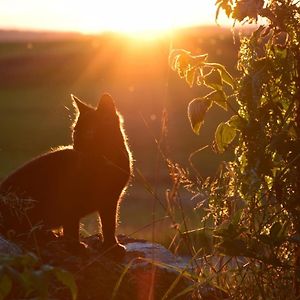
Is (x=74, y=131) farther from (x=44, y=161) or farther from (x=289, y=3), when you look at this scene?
(x=289, y=3)

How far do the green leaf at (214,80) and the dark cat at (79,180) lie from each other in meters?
1.29

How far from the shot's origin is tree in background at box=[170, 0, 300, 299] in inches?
140

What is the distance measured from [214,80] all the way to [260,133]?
1.25 feet

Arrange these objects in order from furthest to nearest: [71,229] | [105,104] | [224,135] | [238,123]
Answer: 1. [105,104]
2. [71,229]
3. [224,135]
4. [238,123]

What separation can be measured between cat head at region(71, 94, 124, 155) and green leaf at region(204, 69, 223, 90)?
5.58 ft

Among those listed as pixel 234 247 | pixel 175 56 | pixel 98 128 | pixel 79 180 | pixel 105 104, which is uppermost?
pixel 175 56

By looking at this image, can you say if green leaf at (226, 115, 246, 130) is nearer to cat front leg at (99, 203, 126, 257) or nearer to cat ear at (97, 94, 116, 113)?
cat front leg at (99, 203, 126, 257)

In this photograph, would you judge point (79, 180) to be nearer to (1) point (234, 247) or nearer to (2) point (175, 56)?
(2) point (175, 56)

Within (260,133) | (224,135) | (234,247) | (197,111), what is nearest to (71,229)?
(224,135)

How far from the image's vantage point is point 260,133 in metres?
3.66

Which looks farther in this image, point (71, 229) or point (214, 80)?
point (71, 229)

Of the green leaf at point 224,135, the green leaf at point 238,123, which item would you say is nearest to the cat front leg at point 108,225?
the green leaf at point 224,135

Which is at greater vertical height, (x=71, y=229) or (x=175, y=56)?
(x=175, y=56)

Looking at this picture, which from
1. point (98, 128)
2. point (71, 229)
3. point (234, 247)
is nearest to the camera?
point (234, 247)
